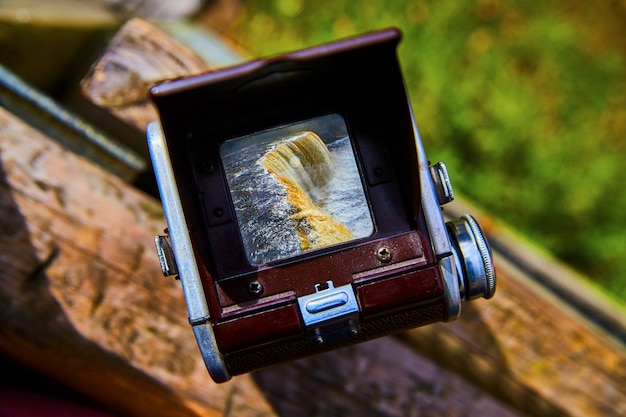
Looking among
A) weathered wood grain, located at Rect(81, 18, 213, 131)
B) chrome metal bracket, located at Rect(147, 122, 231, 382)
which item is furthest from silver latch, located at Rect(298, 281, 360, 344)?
weathered wood grain, located at Rect(81, 18, 213, 131)

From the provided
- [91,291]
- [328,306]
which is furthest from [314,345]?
[91,291]

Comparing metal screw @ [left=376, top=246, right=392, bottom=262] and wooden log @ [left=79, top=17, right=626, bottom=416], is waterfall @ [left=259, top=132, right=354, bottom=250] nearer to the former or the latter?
metal screw @ [left=376, top=246, right=392, bottom=262]

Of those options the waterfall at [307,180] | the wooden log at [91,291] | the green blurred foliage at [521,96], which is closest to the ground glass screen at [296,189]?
the waterfall at [307,180]

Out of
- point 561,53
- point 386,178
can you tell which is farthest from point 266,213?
point 561,53

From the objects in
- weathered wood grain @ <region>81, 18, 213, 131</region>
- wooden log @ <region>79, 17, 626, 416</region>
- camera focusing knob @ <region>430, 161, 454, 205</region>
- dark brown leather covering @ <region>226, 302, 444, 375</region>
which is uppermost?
weathered wood grain @ <region>81, 18, 213, 131</region>

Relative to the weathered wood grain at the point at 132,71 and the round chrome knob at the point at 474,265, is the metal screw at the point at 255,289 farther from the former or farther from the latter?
the weathered wood grain at the point at 132,71

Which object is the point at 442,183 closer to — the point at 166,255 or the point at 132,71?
the point at 166,255

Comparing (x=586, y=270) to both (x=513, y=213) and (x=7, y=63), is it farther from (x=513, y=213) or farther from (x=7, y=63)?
(x=7, y=63)
